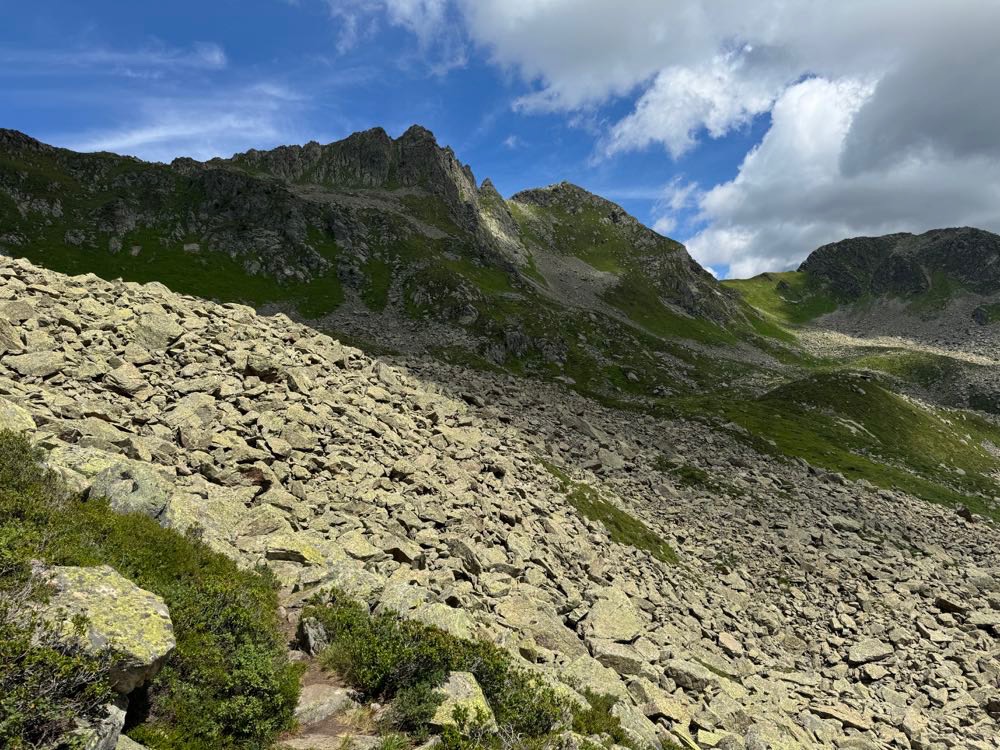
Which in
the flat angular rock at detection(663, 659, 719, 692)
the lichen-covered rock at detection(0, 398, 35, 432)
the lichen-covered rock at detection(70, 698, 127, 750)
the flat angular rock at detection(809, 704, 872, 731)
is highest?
the lichen-covered rock at detection(0, 398, 35, 432)

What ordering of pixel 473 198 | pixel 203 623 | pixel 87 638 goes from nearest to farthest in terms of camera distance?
pixel 87 638, pixel 203 623, pixel 473 198

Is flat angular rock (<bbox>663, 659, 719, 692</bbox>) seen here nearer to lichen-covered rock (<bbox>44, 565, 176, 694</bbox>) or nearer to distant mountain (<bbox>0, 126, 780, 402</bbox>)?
lichen-covered rock (<bbox>44, 565, 176, 694</bbox>)

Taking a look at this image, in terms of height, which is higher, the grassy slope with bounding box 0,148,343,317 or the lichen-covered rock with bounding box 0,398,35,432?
the grassy slope with bounding box 0,148,343,317

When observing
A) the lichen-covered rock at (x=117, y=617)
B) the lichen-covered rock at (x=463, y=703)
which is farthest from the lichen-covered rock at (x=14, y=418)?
the lichen-covered rock at (x=463, y=703)

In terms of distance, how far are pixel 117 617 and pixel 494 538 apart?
1566 centimetres

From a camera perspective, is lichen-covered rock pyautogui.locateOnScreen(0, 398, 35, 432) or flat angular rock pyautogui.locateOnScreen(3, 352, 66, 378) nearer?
lichen-covered rock pyautogui.locateOnScreen(0, 398, 35, 432)

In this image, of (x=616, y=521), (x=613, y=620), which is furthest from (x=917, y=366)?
(x=613, y=620)

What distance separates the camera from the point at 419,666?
11305 mm

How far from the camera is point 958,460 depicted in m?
67.9

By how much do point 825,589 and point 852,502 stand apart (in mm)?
17178

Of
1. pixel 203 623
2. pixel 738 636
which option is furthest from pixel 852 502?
pixel 203 623

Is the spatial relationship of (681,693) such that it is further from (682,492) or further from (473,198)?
(473,198)

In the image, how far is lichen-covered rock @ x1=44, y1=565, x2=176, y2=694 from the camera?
827 centimetres

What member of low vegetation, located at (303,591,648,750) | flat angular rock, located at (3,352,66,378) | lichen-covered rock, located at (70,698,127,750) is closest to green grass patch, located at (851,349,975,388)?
low vegetation, located at (303,591,648,750)
